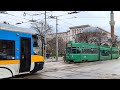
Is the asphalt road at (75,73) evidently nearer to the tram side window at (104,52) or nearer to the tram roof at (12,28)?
the tram roof at (12,28)

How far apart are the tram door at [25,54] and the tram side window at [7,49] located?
2.01ft

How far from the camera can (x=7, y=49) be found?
11625 millimetres

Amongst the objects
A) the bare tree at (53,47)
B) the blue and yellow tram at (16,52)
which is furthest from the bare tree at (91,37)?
the blue and yellow tram at (16,52)

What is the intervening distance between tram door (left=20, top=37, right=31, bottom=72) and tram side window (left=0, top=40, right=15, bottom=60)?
61 cm

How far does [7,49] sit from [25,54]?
1.45 m

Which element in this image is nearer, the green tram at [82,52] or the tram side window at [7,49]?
the tram side window at [7,49]

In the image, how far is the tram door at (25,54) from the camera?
41.0 feet

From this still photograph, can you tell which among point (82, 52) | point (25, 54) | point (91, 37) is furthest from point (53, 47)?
point (25, 54)

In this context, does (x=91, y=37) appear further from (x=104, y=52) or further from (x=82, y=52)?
(x=82, y=52)

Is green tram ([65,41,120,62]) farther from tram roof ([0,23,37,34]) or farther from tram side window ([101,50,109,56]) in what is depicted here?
tram roof ([0,23,37,34])

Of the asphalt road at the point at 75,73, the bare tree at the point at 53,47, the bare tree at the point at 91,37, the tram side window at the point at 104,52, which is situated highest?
the bare tree at the point at 91,37

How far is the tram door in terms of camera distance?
41.0 ft
